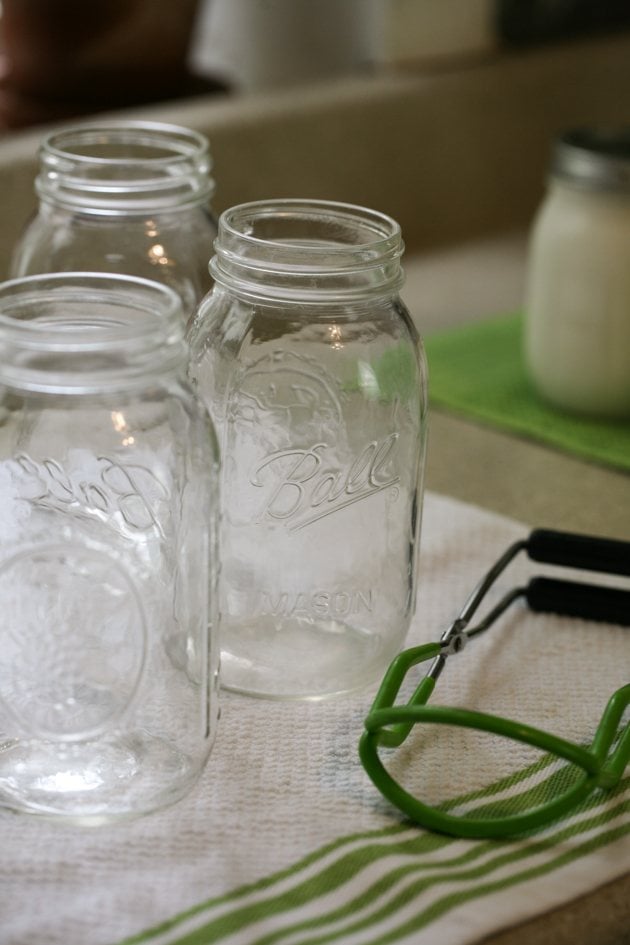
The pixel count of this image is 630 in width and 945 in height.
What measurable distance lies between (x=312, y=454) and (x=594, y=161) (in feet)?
1.44

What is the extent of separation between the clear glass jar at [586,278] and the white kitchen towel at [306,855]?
1.29 ft

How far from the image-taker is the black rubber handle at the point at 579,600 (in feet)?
2.38

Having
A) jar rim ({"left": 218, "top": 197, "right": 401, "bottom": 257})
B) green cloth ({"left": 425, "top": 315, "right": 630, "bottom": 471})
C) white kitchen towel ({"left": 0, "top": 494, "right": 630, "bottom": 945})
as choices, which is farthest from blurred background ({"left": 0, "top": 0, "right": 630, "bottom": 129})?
white kitchen towel ({"left": 0, "top": 494, "right": 630, "bottom": 945})

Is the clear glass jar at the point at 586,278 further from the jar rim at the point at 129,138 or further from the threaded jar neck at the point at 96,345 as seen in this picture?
the threaded jar neck at the point at 96,345

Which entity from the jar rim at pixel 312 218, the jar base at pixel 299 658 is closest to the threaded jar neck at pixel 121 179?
the jar rim at pixel 312 218

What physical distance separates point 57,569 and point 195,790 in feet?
0.35

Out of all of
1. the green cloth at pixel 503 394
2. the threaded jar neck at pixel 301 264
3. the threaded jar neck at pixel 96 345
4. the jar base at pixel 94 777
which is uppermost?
the threaded jar neck at pixel 96 345

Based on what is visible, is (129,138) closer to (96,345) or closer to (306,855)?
(96,345)

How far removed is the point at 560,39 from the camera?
1.67m

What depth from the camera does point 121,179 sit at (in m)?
0.80

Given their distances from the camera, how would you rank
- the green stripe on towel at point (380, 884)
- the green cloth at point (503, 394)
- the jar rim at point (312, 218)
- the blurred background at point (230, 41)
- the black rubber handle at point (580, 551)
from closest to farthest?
the green stripe on towel at point (380, 884)
the jar rim at point (312, 218)
the black rubber handle at point (580, 551)
the green cloth at point (503, 394)
the blurred background at point (230, 41)

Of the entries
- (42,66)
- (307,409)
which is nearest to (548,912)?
(307,409)

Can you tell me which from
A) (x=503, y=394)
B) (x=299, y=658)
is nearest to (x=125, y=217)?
(x=299, y=658)

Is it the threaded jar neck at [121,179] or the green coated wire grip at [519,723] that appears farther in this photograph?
the threaded jar neck at [121,179]
